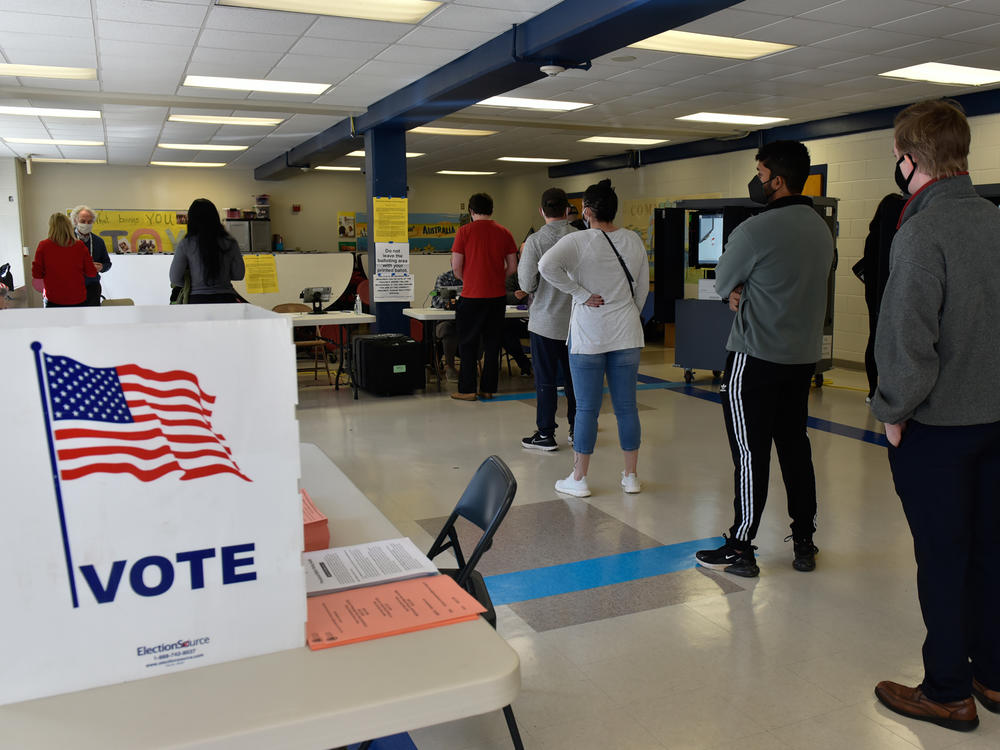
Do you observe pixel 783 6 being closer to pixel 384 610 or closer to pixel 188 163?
pixel 384 610

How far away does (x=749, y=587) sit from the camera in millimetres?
3146

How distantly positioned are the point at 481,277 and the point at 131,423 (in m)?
5.84

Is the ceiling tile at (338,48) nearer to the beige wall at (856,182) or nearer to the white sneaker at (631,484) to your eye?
the white sneaker at (631,484)

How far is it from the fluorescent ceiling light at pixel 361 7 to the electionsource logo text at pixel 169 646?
460cm

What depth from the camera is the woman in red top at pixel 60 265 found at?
6539 mm

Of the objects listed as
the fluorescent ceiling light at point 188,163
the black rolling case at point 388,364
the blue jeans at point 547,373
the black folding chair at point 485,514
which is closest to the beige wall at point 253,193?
the fluorescent ceiling light at point 188,163

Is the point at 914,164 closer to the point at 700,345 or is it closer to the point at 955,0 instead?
the point at 955,0

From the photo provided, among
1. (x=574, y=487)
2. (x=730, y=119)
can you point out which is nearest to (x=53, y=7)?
(x=574, y=487)

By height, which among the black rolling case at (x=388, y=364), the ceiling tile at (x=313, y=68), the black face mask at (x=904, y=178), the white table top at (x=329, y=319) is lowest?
the black rolling case at (x=388, y=364)

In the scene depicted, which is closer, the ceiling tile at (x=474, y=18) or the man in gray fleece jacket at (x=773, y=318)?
the man in gray fleece jacket at (x=773, y=318)

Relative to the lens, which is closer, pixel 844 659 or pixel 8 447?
pixel 8 447

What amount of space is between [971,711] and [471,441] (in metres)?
3.66

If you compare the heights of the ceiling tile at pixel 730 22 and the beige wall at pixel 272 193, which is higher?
the ceiling tile at pixel 730 22

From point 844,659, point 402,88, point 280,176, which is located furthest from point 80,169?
Answer: point 844,659
